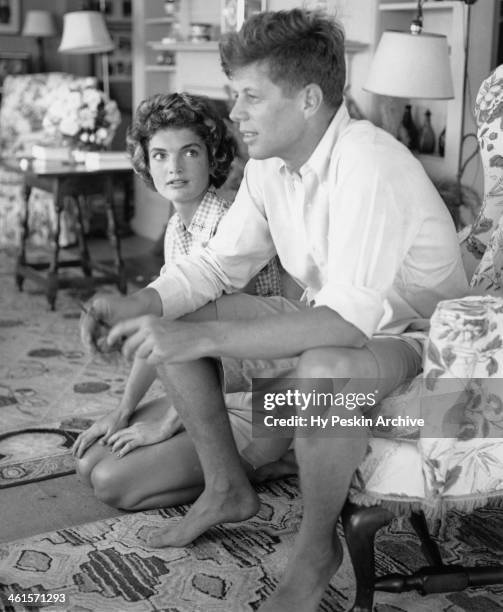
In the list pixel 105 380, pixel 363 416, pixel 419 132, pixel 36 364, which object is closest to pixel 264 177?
pixel 363 416

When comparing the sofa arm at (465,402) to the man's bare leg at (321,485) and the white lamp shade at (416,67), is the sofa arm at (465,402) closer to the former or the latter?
the man's bare leg at (321,485)

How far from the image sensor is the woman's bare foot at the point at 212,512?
78.9 inches

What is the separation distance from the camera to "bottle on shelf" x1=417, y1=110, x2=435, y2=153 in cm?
438

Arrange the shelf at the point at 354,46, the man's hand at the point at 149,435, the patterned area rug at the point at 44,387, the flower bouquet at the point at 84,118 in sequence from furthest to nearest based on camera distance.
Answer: the flower bouquet at the point at 84,118, the shelf at the point at 354,46, the patterned area rug at the point at 44,387, the man's hand at the point at 149,435

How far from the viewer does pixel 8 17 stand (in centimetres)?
804

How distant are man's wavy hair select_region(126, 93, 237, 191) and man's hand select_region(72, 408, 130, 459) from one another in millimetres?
723

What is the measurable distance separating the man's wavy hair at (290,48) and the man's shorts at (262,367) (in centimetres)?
50

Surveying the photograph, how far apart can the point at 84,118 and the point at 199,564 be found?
3.21 m

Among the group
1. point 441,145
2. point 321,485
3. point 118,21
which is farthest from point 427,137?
point 118,21

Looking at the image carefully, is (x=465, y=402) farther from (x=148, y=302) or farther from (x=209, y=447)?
(x=148, y=302)

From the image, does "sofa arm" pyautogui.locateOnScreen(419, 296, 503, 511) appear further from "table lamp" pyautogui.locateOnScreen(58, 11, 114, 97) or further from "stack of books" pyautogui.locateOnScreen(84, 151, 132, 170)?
"table lamp" pyautogui.locateOnScreen(58, 11, 114, 97)

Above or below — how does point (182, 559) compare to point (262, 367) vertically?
below

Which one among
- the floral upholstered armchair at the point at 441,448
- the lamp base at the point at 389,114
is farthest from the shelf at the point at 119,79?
the floral upholstered armchair at the point at 441,448

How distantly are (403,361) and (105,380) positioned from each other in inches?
73.6
